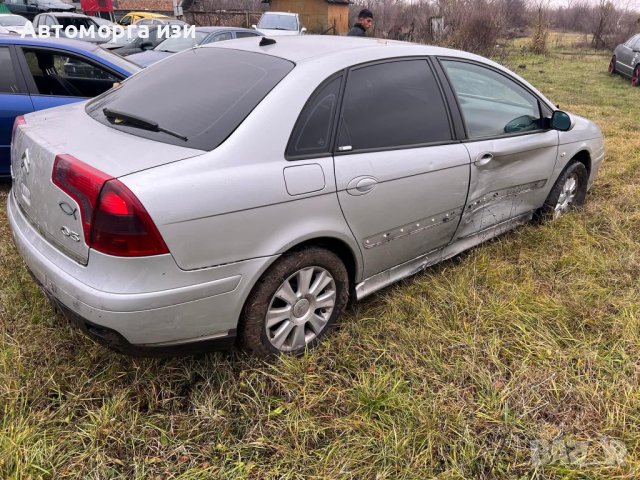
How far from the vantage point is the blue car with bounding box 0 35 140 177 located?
13.3 feet

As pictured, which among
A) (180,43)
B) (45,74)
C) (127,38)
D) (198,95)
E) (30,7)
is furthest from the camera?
(30,7)

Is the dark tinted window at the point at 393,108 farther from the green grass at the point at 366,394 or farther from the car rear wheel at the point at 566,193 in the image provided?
the car rear wheel at the point at 566,193

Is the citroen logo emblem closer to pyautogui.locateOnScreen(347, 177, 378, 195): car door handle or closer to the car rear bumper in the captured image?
the car rear bumper

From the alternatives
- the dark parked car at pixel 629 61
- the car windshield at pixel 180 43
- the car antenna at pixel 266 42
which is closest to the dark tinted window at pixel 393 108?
the car antenna at pixel 266 42

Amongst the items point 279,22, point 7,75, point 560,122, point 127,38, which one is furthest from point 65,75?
point 279,22

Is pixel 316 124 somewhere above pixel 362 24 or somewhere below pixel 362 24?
below

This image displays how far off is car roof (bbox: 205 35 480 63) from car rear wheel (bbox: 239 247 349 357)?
100cm

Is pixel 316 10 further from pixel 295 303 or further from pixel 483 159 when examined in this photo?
pixel 295 303

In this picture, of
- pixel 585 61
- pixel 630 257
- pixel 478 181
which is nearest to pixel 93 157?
pixel 478 181

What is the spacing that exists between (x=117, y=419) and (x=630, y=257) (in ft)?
11.3

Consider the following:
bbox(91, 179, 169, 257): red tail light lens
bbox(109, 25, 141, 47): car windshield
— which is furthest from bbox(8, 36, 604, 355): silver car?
bbox(109, 25, 141, 47): car windshield

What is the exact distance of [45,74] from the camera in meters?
4.30

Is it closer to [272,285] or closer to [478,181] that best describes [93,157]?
[272,285]

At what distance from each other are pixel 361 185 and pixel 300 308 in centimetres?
67
